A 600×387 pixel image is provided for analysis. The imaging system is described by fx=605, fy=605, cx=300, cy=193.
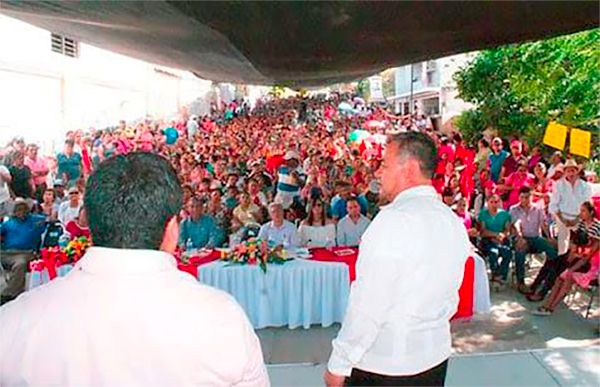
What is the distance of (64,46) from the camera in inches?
639

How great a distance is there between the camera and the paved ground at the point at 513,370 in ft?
14.1

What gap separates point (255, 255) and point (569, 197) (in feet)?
13.6

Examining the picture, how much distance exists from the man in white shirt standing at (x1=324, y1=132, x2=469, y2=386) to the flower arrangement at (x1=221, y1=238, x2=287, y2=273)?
338 cm

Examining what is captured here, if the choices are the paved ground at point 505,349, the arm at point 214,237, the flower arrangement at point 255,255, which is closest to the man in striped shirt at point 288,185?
the arm at point 214,237

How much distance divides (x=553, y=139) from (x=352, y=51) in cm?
474

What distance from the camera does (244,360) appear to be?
1302 mm

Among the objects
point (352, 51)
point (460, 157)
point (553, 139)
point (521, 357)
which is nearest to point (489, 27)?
point (352, 51)

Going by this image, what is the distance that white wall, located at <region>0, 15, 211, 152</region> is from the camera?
42.6 ft

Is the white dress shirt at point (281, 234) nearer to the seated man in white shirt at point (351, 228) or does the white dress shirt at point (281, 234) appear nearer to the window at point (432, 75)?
the seated man in white shirt at point (351, 228)

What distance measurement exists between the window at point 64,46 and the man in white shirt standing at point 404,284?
48.7 feet

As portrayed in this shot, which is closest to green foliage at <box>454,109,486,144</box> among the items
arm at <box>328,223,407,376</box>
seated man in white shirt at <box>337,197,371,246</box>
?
seated man in white shirt at <box>337,197,371,246</box>

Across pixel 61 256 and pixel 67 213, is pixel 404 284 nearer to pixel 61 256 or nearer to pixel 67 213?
pixel 61 256

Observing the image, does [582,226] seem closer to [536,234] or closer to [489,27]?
[536,234]

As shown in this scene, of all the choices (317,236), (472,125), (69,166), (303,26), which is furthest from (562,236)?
(472,125)
